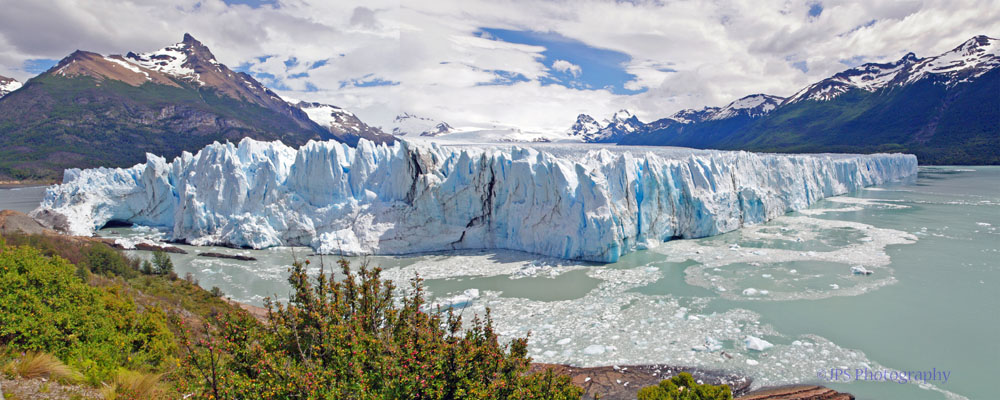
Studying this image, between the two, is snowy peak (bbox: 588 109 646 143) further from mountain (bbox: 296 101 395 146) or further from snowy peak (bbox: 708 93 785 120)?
mountain (bbox: 296 101 395 146)

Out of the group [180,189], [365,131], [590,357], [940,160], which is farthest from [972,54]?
[365,131]

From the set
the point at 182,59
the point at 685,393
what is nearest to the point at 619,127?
the point at 182,59

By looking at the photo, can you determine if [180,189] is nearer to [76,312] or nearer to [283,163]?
[283,163]

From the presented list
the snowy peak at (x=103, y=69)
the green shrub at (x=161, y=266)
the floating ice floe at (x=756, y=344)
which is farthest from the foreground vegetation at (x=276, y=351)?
the snowy peak at (x=103, y=69)

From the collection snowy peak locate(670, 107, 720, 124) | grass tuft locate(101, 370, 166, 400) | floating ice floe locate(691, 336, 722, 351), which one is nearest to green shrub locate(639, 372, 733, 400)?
floating ice floe locate(691, 336, 722, 351)

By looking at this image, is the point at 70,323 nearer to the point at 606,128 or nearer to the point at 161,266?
the point at 161,266
